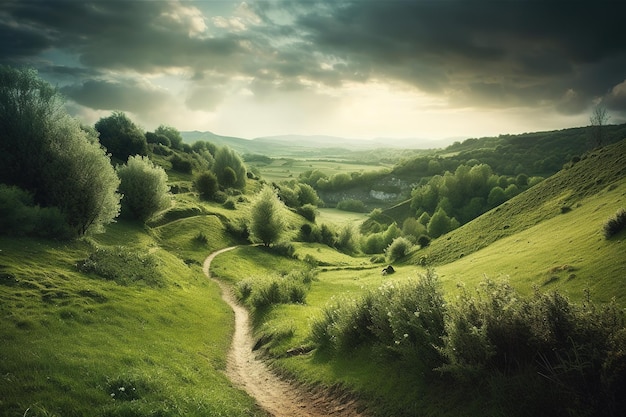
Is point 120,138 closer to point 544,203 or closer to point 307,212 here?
point 307,212

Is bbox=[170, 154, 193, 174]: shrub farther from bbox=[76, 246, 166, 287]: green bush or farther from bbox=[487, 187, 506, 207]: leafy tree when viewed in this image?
bbox=[487, 187, 506, 207]: leafy tree

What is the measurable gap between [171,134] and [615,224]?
587 feet

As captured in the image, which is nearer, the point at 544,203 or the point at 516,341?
the point at 516,341

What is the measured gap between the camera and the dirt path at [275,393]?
15344 mm

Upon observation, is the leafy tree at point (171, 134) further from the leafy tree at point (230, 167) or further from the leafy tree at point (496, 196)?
the leafy tree at point (496, 196)

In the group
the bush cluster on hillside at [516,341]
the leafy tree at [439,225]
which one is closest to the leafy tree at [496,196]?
the leafy tree at [439,225]

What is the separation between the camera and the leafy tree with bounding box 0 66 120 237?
35844mm

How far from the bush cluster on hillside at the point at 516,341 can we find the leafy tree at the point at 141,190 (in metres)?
52.2

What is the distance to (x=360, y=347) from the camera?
18812 millimetres

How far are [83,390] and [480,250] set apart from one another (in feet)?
170

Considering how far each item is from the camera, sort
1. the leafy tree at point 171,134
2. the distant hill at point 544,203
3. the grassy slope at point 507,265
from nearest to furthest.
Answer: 1. the grassy slope at point 507,265
2. the distant hill at point 544,203
3. the leafy tree at point 171,134

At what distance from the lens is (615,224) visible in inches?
1102

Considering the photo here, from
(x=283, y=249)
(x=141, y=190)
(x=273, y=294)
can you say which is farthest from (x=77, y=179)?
(x=283, y=249)

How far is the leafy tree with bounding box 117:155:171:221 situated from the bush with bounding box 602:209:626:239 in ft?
194
